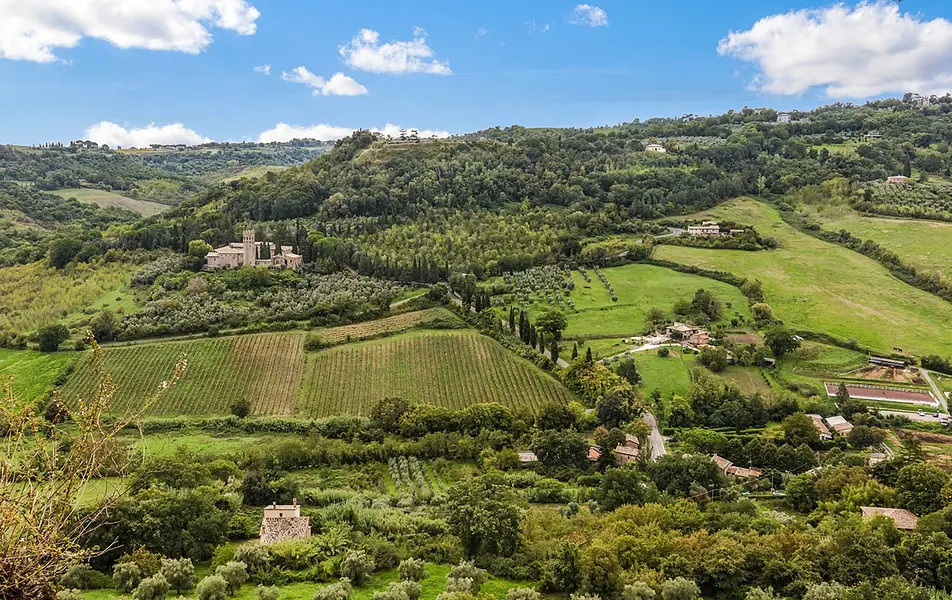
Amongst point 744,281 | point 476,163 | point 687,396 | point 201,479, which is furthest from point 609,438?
point 476,163

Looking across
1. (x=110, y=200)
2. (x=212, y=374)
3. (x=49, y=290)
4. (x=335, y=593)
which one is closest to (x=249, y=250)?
(x=49, y=290)

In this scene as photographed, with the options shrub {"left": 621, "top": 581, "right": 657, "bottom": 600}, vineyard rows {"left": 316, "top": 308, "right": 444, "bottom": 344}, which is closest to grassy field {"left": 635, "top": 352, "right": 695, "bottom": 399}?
vineyard rows {"left": 316, "top": 308, "right": 444, "bottom": 344}

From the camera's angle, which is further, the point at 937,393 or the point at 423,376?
the point at 423,376

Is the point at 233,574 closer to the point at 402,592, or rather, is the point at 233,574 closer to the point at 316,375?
the point at 402,592

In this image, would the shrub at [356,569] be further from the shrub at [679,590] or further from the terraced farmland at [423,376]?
the terraced farmland at [423,376]

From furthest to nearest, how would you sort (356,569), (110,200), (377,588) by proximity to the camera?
(110,200) → (356,569) → (377,588)

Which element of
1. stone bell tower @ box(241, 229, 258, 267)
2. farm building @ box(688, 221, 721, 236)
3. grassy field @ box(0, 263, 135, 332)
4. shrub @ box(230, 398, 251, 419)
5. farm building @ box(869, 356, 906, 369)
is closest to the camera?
shrub @ box(230, 398, 251, 419)

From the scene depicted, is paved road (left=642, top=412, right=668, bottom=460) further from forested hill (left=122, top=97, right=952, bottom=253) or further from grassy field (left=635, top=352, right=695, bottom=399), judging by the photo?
forested hill (left=122, top=97, right=952, bottom=253)

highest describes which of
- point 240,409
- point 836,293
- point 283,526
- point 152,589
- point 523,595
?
point 836,293
